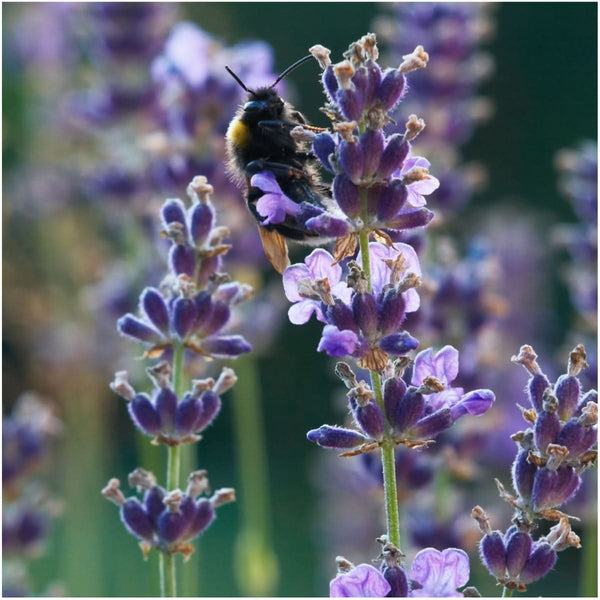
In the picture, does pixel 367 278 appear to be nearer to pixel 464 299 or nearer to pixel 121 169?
pixel 464 299

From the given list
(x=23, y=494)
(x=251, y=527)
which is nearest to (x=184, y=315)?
(x=23, y=494)

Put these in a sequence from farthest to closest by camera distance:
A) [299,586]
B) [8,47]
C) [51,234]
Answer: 1. [299,586]
2. [8,47]
3. [51,234]

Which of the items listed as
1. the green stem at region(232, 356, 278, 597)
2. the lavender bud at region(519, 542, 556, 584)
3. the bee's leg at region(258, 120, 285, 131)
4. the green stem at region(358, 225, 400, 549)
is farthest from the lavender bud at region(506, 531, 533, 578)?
the green stem at region(232, 356, 278, 597)

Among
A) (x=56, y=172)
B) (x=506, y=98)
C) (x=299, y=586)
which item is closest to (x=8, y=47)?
(x=56, y=172)

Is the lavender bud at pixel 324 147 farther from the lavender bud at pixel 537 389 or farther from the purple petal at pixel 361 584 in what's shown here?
the purple petal at pixel 361 584

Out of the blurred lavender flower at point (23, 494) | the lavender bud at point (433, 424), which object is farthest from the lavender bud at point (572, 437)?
the blurred lavender flower at point (23, 494)

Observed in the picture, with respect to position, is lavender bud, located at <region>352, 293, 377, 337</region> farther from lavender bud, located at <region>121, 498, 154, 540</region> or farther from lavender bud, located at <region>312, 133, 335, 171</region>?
lavender bud, located at <region>121, 498, 154, 540</region>
